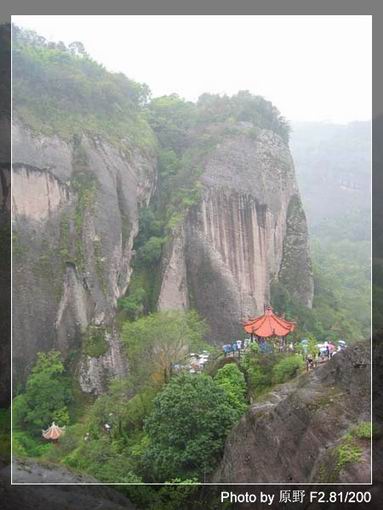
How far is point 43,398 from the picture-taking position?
17.7 m

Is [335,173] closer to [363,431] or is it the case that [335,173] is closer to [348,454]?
[363,431]

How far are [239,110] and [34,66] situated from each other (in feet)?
32.4

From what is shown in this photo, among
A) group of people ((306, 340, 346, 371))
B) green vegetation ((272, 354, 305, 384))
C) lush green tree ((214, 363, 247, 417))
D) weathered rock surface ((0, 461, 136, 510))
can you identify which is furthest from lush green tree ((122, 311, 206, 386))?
weathered rock surface ((0, 461, 136, 510))

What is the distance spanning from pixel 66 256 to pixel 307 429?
1412cm

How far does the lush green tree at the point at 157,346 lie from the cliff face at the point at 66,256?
4721 millimetres

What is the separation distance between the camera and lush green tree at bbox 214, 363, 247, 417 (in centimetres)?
1038

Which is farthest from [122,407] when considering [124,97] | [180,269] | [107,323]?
[124,97]

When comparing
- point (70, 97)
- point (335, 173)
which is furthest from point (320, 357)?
point (335, 173)

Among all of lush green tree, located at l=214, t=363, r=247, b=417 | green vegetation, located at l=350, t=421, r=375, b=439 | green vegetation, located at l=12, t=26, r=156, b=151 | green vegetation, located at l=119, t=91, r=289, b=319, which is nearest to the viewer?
green vegetation, located at l=350, t=421, r=375, b=439

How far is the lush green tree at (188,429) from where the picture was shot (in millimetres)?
9406

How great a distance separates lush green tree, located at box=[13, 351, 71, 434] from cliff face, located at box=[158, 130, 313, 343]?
541cm

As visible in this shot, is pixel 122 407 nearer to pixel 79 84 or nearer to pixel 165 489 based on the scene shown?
pixel 165 489

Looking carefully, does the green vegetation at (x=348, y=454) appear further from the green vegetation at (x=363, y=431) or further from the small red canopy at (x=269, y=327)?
the small red canopy at (x=269, y=327)

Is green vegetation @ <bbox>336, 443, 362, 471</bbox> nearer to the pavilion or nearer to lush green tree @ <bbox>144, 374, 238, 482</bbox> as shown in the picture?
lush green tree @ <bbox>144, 374, 238, 482</bbox>
